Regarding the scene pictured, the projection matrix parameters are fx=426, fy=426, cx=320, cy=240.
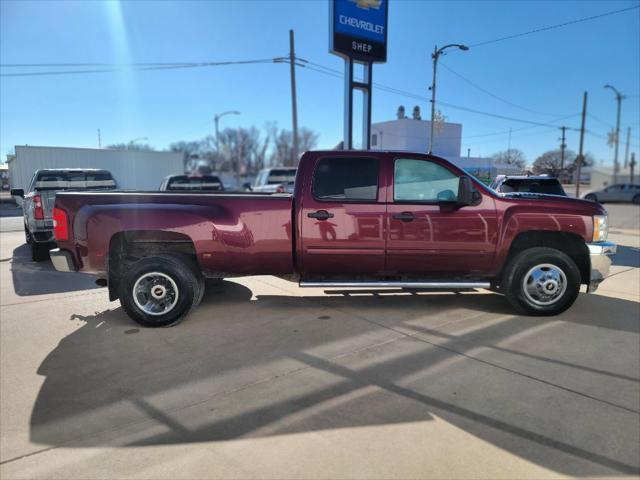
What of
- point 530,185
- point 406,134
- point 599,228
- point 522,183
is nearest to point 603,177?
point 406,134

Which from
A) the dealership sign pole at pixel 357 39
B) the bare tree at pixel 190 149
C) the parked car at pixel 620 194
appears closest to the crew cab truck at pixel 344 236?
the dealership sign pole at pixel 357 39

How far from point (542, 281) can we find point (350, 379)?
114 inches

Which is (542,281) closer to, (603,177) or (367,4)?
(367,4)

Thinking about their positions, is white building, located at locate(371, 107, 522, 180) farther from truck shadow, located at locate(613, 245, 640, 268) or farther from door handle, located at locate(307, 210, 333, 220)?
door handle, located at locate(307, 210, 333, 220)

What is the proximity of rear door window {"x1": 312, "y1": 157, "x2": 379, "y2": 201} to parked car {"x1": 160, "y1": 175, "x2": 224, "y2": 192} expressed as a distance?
427 inches

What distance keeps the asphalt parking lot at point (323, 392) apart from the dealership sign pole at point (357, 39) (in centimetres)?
1018

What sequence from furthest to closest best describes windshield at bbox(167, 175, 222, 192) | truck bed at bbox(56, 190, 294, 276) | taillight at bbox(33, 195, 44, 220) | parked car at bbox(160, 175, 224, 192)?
windshield at bbox(167, 175, 222, 192) → parked car at bbox(160, 175, 224, 192) → taillight at bbox(33, 195, 44, 220) → truck bed at bbox(56, 190, 294, 276)

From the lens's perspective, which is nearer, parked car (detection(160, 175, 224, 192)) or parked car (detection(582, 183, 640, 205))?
parked car (detection(160, 175, 224, 192))

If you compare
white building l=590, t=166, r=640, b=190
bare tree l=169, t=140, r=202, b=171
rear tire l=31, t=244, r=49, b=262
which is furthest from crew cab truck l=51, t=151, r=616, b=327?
bare tree l=169, t=140, r=202, b=171

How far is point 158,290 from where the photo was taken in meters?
4.85

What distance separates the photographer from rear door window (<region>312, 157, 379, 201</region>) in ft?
16.2

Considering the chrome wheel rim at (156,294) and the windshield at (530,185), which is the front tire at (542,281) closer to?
the windshield at (530,185)

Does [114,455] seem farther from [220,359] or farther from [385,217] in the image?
[385,217]

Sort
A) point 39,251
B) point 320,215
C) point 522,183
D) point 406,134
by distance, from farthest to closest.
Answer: point 406,134, point 39,251, point 522,183, point 320,215
